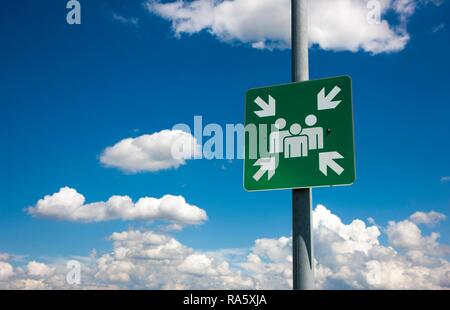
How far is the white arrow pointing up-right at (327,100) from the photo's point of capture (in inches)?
167

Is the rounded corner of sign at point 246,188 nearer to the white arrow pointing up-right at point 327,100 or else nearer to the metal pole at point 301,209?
the metal pole at point 301,209

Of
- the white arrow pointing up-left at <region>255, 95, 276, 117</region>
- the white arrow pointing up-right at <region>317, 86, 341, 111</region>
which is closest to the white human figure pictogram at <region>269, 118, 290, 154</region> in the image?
the white arrow pointing up-left at <region>255, 95, 276, 117</region>

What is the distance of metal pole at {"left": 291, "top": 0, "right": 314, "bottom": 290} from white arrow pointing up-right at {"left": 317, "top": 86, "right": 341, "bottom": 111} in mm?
260

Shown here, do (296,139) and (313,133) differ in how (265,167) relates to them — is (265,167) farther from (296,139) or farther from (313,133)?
(313,133)

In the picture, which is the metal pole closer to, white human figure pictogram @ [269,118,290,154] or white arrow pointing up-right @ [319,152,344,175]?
white arrow pointing up-right @ [319,152,344,175]

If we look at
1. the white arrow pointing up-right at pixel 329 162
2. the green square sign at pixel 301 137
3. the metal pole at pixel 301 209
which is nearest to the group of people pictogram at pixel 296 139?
the green square sign at pixel 301 137

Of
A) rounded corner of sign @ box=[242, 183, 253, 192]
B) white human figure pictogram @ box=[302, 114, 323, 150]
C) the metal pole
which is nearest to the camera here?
the metal pole

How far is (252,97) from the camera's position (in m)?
4.66

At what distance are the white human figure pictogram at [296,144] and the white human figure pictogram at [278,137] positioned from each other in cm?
5

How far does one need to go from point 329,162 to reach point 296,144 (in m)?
0.38

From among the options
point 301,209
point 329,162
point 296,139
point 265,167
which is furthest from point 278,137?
point 301,209

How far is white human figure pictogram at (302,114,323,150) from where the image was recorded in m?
4.19

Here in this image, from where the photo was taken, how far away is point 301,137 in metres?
4.26

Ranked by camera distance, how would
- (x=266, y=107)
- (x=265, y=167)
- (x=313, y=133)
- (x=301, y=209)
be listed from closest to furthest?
(x=301, y=209), (x=313, y=133), (x=265, y=167), (x=266, y=107)
